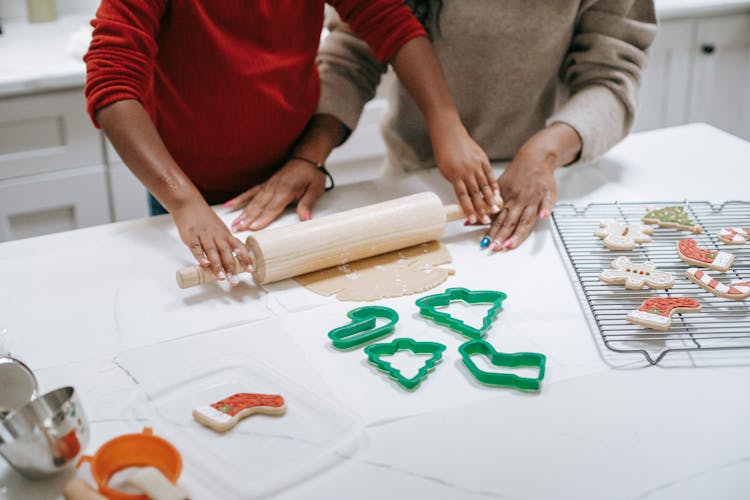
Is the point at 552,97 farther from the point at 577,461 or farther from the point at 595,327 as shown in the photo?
the point at 577,461

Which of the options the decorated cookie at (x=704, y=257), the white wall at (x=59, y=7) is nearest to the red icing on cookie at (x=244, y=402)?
the decorated cookie at (x=704, y=257)

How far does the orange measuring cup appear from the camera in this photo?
71cm

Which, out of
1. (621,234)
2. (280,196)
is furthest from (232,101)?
(621,234)

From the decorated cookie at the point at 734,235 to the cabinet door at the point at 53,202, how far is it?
1.40 metres

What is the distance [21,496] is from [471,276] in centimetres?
61

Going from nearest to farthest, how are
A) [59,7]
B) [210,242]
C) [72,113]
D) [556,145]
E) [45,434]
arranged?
[45,434] → [210,242] → [556,145] → [72,113] → [59,7]

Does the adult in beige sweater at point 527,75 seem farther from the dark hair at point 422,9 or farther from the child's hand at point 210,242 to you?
the child's hand at point 210,242

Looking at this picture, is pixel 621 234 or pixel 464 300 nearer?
pixel 464 300

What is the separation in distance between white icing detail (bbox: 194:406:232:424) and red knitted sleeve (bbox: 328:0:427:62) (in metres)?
0.73

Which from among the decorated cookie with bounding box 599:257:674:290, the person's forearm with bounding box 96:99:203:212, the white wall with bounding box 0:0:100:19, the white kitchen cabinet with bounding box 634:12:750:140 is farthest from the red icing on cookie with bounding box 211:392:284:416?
the white kitchen cabinet with bounding box 634:12:750:140

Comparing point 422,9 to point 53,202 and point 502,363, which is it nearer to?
point 502,363

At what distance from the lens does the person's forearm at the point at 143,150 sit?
1051mm

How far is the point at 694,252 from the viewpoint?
105 cm

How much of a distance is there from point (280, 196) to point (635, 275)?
1.79ft
